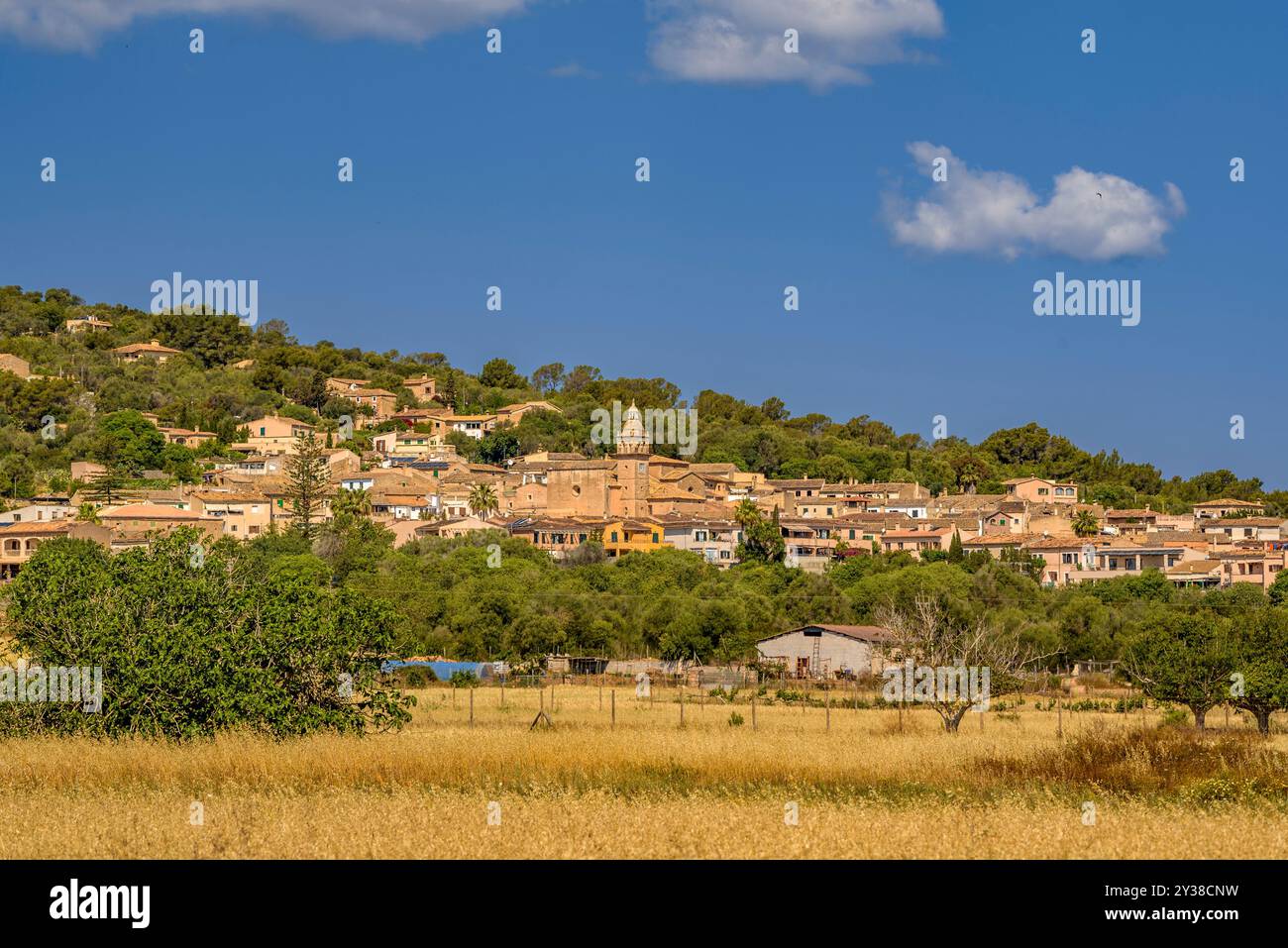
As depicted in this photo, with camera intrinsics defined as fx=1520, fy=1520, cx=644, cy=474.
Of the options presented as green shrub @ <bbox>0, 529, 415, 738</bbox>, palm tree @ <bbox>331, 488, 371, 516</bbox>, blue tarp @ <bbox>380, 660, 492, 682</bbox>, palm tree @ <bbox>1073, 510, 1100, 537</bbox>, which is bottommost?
blue tarp @ <bbox>380, 660, 492, 682</bbox>

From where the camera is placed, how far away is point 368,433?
4619 inches

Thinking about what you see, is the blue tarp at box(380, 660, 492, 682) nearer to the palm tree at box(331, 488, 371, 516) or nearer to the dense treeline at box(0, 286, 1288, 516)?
the palm tree at box(331, 488, 371, 516)

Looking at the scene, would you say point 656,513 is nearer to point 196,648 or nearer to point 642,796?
point 196,648

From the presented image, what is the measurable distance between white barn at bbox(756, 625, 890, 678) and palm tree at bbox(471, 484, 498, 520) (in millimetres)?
40396

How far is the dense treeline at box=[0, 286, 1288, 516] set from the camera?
10006 centimetres

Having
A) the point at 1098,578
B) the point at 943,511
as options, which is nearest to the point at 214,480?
the point at 943,511

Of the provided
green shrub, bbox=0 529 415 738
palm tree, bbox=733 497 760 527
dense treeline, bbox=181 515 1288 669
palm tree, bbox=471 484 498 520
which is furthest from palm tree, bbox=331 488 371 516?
green shrub, bbox=0 529 415 738

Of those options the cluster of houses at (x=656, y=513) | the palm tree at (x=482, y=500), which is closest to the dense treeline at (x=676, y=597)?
the cluster of houses at (x=656, y=513)

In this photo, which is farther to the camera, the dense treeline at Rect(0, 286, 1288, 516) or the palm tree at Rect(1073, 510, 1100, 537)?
the dense treeline at Rect(0, 286, 1288, 516)

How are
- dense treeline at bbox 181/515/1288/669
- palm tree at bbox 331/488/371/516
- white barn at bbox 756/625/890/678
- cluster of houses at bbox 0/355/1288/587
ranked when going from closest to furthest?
1. white barn at bbox 756/625/890/678
2. dense treeline at bbox 181/515/1288/669
3. cluster of houses at bbox 0/355/1288/587
4. palm tree at bbox 331/488/371/516

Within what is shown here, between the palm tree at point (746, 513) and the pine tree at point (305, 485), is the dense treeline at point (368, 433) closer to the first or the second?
the pine tree at point (305, 485)

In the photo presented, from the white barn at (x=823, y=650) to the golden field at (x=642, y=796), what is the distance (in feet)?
66.8

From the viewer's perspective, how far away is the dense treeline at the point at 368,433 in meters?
100
